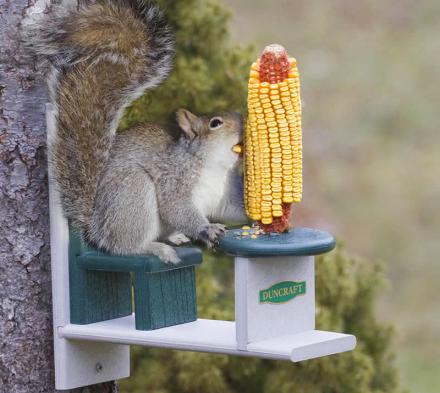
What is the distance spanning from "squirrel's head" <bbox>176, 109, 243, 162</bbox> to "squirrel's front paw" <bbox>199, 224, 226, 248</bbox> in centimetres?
14

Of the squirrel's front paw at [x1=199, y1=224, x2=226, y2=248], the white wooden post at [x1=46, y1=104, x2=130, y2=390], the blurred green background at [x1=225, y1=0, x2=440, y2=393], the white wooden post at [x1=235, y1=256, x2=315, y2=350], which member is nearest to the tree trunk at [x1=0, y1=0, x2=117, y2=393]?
the white wooden post at [x1=46, y1=104, x2=130, y2=390]

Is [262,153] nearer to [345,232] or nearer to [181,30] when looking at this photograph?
[181,30]

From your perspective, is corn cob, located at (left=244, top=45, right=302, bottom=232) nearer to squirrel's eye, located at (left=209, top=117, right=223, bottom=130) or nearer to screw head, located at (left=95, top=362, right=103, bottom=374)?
squirrel's eye, located at (left=209, top=117, right=223, bottom=130)

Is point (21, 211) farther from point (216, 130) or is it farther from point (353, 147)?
point (353, 147)

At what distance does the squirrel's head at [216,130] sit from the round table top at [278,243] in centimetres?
17

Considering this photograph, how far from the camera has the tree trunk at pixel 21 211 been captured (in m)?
2.14

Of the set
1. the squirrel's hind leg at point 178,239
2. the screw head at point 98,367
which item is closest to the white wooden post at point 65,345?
the screw head at point 98,367

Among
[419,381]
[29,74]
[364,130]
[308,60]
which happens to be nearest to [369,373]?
[29,74]

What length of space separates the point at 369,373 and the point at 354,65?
15.8ft

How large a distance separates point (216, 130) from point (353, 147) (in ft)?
15.3

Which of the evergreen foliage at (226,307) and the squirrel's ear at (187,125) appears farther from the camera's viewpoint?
the evergreen foliage at (226,307)

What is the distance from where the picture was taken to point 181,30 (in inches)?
114

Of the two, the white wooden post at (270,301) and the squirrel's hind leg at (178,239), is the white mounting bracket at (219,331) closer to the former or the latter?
the white wooden post at (270,301)

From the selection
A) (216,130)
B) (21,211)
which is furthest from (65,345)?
(216,130)
